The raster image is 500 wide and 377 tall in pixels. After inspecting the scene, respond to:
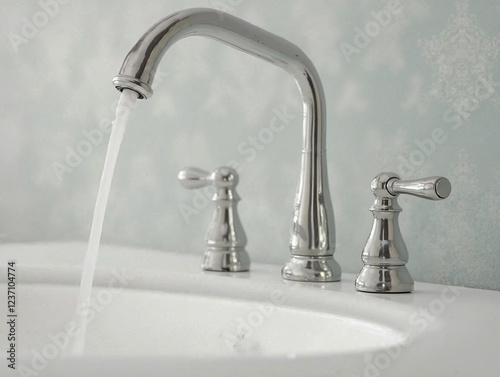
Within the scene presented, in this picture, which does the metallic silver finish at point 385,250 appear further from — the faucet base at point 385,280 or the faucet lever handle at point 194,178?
the faucet lever handle at point 194,178

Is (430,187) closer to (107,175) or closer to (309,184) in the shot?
(309,184)

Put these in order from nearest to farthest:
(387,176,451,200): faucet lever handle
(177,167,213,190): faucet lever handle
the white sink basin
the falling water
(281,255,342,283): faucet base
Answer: the white sink basin → the falling water → (387,176,451,200): faucet lever handle → (281,255,342,283): faucet base → (177,167,213,190): faucet lever handle

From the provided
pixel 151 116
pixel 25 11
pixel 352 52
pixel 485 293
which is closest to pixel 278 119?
pixel 352 52

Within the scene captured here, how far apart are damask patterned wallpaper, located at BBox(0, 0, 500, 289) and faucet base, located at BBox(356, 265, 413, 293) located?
11 centimetres

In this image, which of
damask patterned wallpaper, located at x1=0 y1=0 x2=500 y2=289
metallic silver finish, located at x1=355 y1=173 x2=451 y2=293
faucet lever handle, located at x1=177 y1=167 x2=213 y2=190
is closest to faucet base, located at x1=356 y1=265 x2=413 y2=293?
metallic silver finish, located at x1=355 y1=173 x2=451 y2=293

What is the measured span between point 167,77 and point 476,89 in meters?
0.51

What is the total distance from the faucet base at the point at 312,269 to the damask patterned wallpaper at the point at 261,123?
4.2 inches

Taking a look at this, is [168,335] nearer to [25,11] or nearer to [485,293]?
[485,293]

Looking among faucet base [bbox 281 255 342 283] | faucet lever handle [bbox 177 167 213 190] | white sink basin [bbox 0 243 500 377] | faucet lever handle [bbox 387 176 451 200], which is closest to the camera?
white sink basin [bbox 0 243 500 377]

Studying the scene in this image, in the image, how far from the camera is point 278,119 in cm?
101

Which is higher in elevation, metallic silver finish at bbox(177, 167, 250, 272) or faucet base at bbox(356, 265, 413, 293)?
metallic silver finish at bbox(177, 167, 250, 272)

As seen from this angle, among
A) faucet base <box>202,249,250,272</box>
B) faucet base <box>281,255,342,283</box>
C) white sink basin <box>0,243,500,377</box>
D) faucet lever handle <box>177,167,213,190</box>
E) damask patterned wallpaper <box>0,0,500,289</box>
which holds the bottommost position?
white sink basin <box>0,243,500,377</box>

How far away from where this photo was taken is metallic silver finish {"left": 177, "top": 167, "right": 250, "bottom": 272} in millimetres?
907

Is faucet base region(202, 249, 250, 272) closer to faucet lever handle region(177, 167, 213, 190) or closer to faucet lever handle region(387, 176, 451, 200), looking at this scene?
faucet lever handle region(177, 167, 213, 190)
